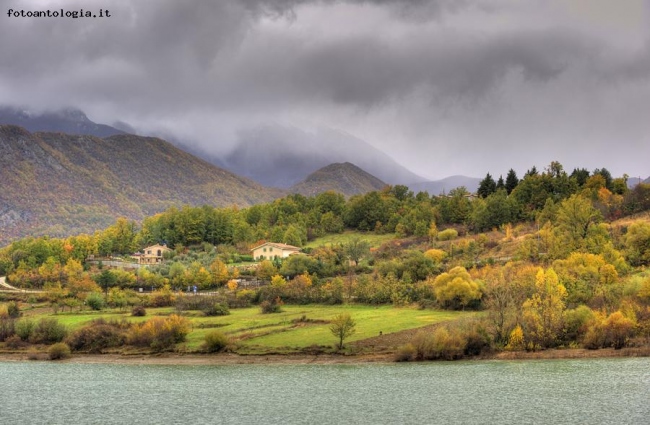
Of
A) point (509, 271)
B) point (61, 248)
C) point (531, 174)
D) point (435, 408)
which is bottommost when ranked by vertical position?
point (435, 408)

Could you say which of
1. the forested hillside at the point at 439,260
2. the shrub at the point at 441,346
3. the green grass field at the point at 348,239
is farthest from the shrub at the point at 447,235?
the shrub at the point at 441,346

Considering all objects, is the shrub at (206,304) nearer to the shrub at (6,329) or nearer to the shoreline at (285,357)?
the shoreline at (285,357)

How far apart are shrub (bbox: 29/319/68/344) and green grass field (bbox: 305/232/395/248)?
223 feet

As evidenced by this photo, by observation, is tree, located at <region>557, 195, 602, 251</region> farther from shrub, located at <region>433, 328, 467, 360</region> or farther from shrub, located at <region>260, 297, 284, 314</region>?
shrub, located at <region>260, 297, 284, 314</region>

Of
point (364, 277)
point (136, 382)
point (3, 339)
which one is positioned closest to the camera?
point (136, 382)

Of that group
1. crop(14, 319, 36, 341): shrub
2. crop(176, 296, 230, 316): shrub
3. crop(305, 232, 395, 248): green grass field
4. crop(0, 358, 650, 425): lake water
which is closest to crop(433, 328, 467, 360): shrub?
crop(0, 358, 650, 425): lake water

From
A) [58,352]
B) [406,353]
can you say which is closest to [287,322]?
[406,353]

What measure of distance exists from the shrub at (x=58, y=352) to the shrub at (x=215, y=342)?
14.3 m

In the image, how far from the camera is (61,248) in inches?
5059

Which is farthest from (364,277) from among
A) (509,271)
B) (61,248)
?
(61,248)

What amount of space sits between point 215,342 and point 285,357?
7.12 metres

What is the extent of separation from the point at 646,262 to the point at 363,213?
81828mm

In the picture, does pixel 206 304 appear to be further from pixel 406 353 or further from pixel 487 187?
pixel 487 187

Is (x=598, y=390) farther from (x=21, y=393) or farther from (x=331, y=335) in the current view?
(x=21, y=393)
